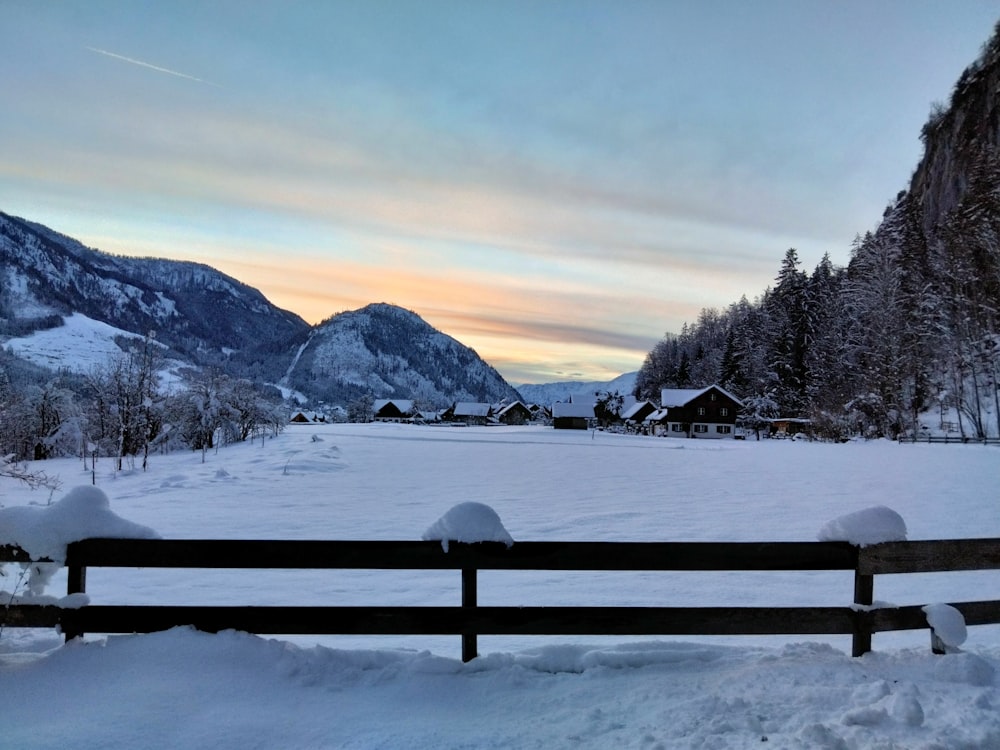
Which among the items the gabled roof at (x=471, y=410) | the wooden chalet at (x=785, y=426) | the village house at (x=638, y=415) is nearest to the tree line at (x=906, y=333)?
the wooden chalet at (x=785, y=426)

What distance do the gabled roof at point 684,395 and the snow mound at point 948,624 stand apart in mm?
73656

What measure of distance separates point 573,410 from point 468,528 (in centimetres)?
9868

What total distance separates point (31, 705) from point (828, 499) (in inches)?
690

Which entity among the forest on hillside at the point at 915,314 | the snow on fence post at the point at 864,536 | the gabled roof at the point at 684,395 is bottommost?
the snow on fence post at the point at 864,536

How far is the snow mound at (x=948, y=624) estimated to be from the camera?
13.4ft

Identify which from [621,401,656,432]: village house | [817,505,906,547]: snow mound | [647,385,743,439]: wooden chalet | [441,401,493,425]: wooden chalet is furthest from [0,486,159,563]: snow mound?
[441,401,493,425]: wooden chalet

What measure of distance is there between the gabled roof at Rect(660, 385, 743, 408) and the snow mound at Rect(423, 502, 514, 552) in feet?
246

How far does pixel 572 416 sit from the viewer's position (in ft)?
331

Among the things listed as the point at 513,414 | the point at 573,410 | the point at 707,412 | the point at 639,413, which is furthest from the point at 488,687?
the point at 513,414

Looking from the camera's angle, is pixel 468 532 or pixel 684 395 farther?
pixel 684 395

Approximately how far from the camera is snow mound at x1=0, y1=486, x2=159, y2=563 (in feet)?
12.7

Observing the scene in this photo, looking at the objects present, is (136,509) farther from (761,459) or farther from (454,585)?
(761,459)

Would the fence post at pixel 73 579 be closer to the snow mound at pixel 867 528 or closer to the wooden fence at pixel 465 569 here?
the wooden fence at pixel 465 569

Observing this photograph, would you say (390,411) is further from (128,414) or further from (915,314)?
(915,314)
